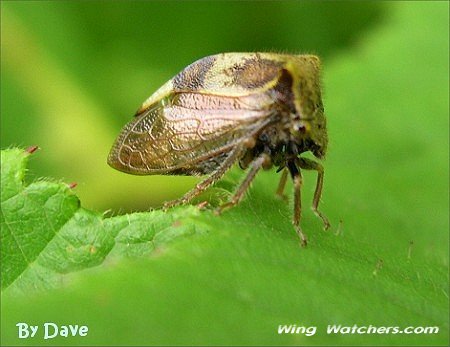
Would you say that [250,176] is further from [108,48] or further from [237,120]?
[108,48]

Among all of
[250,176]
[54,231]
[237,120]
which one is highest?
[54,231]

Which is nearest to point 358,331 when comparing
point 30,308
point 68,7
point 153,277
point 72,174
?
point 153,277

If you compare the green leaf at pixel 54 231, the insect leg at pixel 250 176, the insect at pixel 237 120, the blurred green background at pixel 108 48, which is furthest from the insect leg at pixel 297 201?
the blurred green background at pixel 108 48

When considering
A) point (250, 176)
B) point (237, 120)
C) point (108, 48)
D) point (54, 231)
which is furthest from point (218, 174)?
point (108, 48)

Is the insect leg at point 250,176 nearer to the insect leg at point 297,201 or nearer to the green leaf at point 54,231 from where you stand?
the insect leg at point 297,201

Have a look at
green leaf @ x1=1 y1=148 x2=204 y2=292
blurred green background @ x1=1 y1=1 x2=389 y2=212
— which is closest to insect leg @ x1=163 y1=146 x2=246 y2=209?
green leaf @ x1=1 y1=148 x2=204 y2=292

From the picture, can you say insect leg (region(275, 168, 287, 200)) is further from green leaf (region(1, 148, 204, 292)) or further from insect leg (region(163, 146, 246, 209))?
green leaf (region(1, 148, 204, 292))

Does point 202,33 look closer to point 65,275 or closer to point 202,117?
point 202,117
